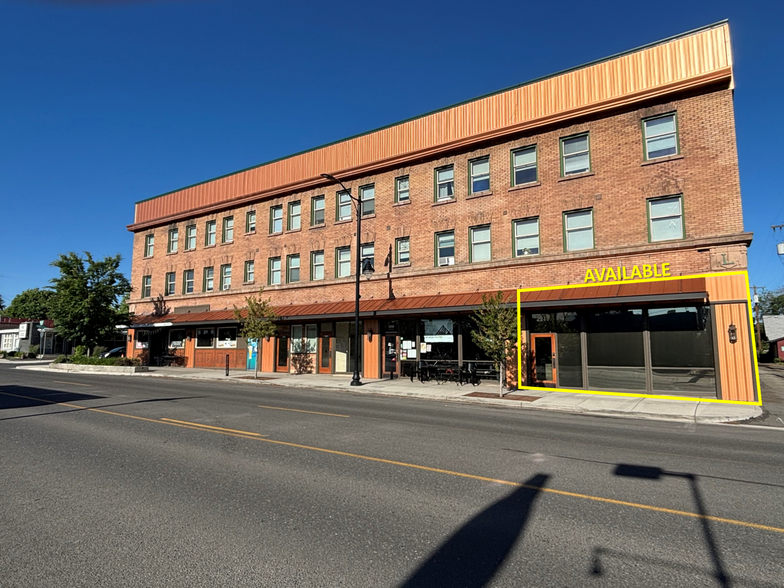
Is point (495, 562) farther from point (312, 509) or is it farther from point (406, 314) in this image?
point (406, 314)

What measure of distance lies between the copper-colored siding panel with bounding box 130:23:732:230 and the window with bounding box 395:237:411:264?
421 centimetres

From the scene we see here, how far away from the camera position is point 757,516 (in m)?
5.00

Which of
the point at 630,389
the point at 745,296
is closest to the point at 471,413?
the point at 630,389

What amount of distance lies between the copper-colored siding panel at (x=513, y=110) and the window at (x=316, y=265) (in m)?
4.20

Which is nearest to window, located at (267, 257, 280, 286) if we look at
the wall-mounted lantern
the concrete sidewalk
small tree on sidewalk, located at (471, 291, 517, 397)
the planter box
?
the concrete sidewalk

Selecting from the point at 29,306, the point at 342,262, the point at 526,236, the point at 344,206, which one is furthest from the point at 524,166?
the point at 29,306

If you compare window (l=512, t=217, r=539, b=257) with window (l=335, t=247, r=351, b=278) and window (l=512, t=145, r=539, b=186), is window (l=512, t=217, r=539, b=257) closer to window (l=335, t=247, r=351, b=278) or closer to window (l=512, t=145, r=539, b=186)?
window (l=512, t=145, r=539, b=186)

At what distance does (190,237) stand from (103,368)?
34.1 ft

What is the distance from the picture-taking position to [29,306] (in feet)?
290

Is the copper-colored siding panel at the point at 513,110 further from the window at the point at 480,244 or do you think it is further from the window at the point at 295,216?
the window at the point at 480,244

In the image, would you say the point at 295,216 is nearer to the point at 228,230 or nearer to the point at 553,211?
the point at 228,230

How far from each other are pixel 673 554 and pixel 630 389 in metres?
14.9

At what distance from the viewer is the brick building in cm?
1680

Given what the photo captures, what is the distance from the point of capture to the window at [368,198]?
83.0 ft
